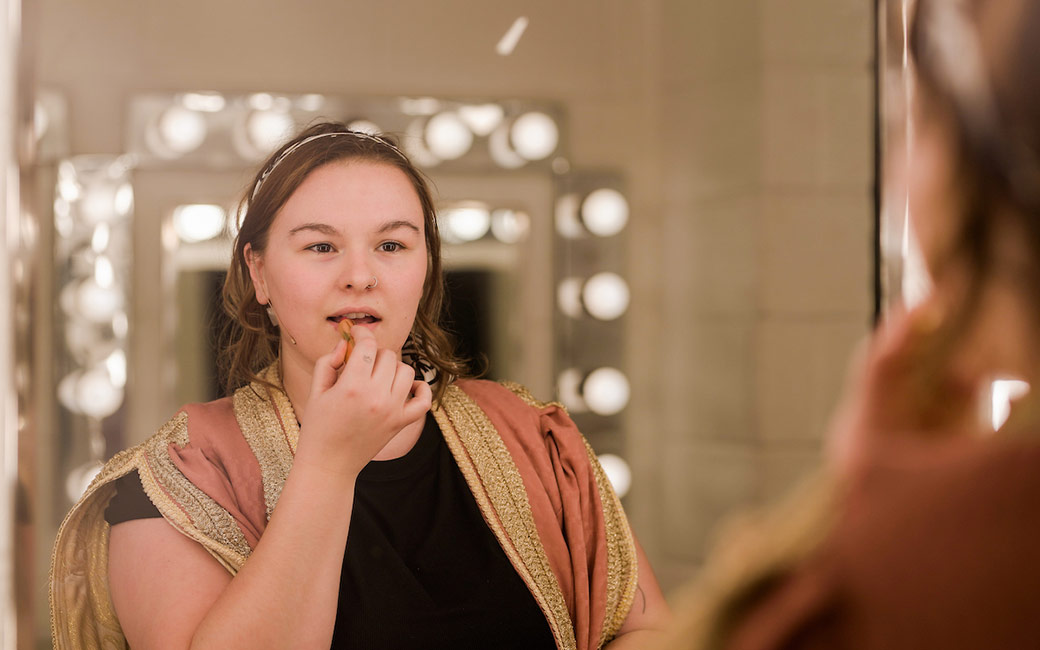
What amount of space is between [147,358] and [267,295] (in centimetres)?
17

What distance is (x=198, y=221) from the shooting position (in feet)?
2.63

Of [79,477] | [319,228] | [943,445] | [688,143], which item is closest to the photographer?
[943,445]

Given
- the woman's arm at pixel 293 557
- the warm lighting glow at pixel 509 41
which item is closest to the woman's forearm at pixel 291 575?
the woman's arm at pixel 293 557

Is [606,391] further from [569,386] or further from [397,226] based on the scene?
[397,226]

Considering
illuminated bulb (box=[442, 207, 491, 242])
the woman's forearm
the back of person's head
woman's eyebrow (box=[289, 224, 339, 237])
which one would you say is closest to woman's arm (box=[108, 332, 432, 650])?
the woman's forearm

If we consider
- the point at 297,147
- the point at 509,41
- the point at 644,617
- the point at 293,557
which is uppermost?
the point at 509,41

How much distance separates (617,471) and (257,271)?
0.43 m

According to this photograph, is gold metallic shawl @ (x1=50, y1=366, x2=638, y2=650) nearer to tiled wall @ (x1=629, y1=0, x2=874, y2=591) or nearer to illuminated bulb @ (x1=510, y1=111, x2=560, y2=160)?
tiled wall @ (x1=629, y1=0, x2=874, y2=591)

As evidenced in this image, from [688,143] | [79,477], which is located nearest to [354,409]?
[79,477]

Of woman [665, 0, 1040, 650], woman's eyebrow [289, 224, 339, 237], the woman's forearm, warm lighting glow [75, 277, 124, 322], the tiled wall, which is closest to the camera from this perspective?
woman [665, 0, 1040, 650]

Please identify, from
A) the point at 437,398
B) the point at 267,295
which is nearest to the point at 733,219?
the point at 437,398

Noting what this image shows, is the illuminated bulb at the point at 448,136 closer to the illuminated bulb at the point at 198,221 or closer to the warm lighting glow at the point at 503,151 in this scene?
the warm lighting glow at the point at 503,151

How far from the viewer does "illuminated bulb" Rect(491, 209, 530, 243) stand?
856 millimetres

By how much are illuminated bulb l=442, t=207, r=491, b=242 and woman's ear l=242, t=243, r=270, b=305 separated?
7.4 inches
